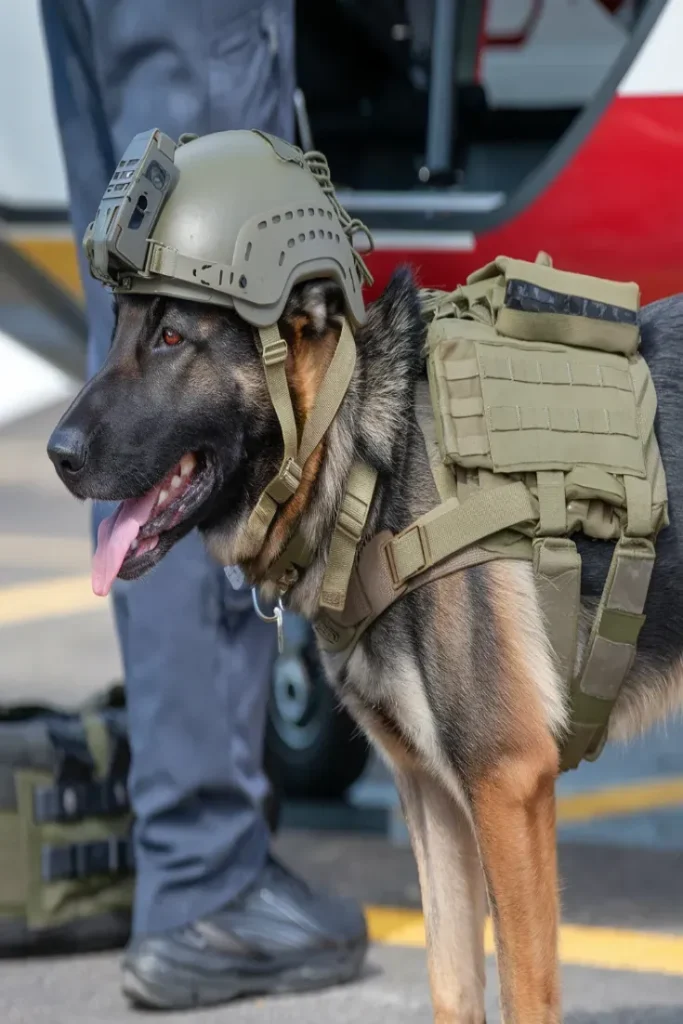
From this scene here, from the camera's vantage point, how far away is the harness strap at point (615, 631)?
8.20 feet

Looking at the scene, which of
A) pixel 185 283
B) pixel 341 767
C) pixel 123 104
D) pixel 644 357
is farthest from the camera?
pixel 341 767

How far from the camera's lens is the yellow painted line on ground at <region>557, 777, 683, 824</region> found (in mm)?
4488

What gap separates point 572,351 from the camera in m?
2.58

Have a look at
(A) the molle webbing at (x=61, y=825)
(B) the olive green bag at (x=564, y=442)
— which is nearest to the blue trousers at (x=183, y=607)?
(A) the molle webbing at (x=61, y=825)

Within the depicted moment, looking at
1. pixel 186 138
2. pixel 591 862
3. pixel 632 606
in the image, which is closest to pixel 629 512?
pixel 632 606

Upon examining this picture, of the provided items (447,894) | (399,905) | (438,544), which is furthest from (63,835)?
(438,544)

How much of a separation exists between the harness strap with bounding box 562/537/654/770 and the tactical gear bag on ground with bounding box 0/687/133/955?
4.17ft

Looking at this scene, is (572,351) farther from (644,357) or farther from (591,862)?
(591,862)

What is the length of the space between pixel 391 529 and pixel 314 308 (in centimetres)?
37

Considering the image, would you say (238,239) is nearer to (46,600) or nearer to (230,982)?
(230,982)

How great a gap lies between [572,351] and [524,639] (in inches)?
19.3

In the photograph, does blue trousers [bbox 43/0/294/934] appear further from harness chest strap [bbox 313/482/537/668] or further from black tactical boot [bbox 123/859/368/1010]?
harness chest strap [bbox 313/482/537/668]

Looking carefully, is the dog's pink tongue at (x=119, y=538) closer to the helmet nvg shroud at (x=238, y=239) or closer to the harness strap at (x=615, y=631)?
the helmet nvg shroud at (x=238, y=239)

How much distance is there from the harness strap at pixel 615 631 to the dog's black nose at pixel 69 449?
2.78 feet
